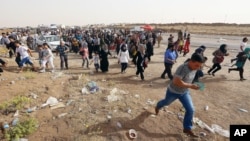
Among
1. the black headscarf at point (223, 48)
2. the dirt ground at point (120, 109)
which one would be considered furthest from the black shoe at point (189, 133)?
the black headscarf at point (223, 48)

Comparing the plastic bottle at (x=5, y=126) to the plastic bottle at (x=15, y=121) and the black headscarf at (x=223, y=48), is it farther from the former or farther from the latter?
the black headscarf at (x=223, y=48)

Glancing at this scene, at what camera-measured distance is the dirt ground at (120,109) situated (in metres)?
5.59

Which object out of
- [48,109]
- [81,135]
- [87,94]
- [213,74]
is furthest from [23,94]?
[213,74]

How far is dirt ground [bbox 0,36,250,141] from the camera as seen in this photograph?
5586 mm

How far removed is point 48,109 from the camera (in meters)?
6.64

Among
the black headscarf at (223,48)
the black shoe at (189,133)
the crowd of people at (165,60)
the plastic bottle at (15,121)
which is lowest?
the black shoe at (189,133)

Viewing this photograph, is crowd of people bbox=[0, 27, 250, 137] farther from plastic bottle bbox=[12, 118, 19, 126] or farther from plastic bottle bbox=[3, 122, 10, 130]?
plastic bottle bbox=[3, 122, 10, 130]

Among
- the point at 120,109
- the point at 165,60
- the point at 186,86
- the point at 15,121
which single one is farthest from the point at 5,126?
the point at 165,60

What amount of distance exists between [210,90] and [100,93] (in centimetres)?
412

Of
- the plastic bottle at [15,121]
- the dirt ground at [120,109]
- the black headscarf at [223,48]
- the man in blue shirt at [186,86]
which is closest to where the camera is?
the man in blue shirt at [186,86]

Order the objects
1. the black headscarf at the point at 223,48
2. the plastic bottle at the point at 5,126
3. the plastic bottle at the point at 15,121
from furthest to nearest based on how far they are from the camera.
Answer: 1. the black headscarf at the point at 223,48
2. the plastic bottle at the point at 15,121
3. the plastic bottle at the point at 5,126

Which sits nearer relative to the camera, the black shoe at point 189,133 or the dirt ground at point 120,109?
the black shoe at point 189,133

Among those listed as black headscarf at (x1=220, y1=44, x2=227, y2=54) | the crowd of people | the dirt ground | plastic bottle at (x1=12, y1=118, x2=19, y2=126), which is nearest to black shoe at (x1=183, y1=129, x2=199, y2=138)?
the crowd of people

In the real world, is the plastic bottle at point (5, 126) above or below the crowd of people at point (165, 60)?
below
